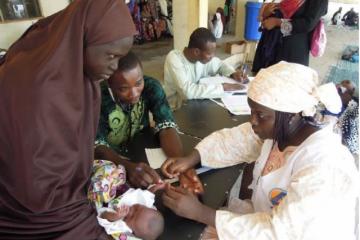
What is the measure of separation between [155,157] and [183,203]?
48 cm

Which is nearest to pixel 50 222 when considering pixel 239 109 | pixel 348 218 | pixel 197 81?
pixel 348 218

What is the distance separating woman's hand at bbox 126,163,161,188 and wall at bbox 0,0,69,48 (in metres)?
3.42

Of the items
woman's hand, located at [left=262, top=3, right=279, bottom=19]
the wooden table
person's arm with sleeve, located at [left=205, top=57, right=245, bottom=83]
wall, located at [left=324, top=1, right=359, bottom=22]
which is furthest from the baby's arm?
wall, located at [left=324, top=1, right=359, bottom=22]

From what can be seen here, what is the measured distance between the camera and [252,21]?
20.6 ft

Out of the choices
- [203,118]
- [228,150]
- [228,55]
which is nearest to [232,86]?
[203,118]

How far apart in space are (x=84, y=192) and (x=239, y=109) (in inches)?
52.1

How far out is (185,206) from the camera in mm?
1172

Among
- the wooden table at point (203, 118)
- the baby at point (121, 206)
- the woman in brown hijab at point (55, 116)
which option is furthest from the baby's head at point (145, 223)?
the wooden table at point (203, 118)

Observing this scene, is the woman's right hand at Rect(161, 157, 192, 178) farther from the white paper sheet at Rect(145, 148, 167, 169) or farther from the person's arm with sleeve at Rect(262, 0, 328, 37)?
the person's arm with sleeve at Rect(262, 0, 328, 37)

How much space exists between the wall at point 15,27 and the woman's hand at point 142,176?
342 centimetres

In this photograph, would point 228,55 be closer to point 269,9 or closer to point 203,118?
point 269,9

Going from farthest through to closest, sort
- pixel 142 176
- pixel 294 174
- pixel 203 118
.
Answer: pixel 203 118 < pixel 142 176 < pixel 294 174

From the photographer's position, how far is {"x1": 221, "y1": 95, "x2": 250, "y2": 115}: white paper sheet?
2137mm

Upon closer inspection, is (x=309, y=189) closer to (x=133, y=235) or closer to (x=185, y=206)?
(x=185, y=206)
